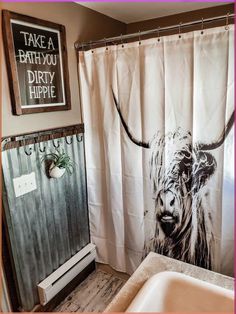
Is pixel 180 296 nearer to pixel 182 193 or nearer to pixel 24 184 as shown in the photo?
pixel 182 193

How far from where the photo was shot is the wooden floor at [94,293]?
5.93ft

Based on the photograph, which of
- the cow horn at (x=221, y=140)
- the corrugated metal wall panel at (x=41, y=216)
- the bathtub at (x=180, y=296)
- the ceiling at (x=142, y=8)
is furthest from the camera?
the ceiling at (x=142, y=8)

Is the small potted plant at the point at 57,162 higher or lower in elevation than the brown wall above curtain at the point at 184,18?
lower

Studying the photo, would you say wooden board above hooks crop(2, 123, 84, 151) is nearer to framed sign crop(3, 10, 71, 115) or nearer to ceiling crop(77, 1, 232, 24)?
framed sign crop(3, 10, 71, 115)

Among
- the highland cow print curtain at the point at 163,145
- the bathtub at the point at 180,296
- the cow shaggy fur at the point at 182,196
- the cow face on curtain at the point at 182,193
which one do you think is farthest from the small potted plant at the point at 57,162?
the bathtub at the point at 180,296

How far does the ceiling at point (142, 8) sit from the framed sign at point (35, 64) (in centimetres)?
40

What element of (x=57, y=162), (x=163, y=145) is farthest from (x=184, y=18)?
(x=57, y=162)

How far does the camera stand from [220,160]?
147cm

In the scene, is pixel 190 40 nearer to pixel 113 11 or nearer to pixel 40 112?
pixel 113 11

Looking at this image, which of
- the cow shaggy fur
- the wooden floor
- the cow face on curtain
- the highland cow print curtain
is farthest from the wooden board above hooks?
the wooden floor

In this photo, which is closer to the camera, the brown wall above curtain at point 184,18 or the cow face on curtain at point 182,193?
the cow face on curtain at point 182,193

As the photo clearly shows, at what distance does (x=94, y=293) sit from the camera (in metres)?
1.94

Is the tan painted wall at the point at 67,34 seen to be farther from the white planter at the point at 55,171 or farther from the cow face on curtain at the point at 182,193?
the cow face on curtain at the point at 182,193

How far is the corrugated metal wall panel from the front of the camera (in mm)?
1491
